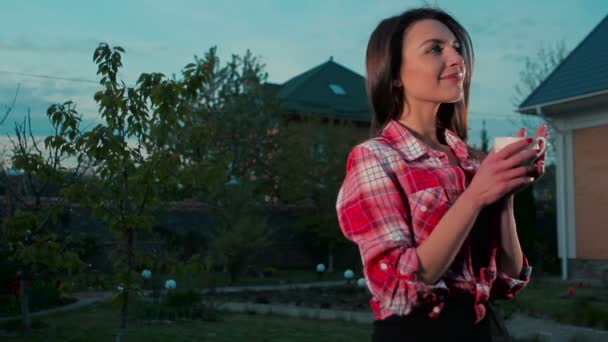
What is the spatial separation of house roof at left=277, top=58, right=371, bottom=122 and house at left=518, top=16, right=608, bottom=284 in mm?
15269

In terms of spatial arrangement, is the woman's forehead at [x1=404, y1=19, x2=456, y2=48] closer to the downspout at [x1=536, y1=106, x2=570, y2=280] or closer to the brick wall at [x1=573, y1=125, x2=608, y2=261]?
the brick wall at [x1=573, y1=125, x2=608, y2=261]

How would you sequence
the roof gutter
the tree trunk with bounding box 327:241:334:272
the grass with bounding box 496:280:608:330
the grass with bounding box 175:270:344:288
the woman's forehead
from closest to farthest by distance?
the woman's forehead
the grass with bounding box 496:280:608:330
the roof gutter
the grass with bounding box 175:270:344:288
the tree trunk with bounding box 327:241:334:272

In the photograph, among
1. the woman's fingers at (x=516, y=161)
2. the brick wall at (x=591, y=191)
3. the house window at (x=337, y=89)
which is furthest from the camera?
the house window at (x=337, y=89)

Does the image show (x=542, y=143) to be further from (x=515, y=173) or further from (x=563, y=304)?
(x=563, y=304)

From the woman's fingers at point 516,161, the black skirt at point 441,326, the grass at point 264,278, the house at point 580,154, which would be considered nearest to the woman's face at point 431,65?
the woman's fingers at point 516,161

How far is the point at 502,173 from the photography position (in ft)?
4.58

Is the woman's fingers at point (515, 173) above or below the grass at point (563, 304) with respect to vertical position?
above

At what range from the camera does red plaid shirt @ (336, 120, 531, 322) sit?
1.48 meters

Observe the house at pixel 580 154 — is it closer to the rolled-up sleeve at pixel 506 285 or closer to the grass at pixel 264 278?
the grass at pixel 264 278

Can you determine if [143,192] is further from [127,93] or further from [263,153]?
[263,153]

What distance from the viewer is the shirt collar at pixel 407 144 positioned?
5.42 ft

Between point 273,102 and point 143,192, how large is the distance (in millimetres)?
18498

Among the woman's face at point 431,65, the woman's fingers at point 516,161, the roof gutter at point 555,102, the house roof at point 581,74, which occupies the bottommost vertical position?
the woman's fingers at point 516,161

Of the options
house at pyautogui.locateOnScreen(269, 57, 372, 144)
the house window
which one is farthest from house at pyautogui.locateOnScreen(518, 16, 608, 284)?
the house window
